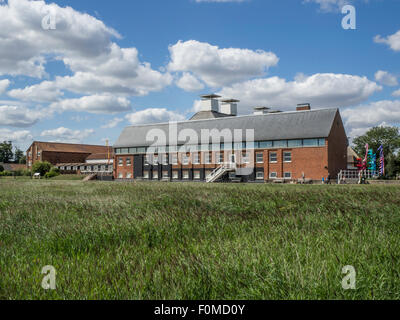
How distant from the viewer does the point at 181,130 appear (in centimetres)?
5681

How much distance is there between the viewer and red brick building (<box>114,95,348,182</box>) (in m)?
44.2

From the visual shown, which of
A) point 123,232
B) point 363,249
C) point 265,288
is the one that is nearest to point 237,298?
point 265,288

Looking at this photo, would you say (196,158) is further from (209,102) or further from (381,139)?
(381,139)

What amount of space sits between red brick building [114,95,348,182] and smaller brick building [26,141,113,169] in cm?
3494

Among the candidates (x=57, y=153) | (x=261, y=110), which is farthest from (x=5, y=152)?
(x=261, y=110)

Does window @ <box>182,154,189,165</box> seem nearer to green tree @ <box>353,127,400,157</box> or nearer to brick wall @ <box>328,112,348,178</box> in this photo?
brick wall @ <box>328,112,348,178</box>

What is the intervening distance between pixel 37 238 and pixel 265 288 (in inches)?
165

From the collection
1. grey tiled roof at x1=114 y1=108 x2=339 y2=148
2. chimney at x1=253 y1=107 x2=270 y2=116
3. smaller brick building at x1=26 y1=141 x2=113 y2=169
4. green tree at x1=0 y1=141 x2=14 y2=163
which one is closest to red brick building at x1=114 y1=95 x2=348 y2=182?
grey tiled roof at x1=114 y1=108 x2=339 y2=148

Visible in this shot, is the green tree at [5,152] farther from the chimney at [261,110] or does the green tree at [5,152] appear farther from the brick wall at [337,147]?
the brick wall at [337,147]

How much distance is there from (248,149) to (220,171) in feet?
16.0

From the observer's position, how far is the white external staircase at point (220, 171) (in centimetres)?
4734

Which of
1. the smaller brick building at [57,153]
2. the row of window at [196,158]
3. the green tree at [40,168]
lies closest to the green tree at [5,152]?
the smaller brick building at [57,153]

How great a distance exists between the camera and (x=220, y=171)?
47.9 metres
